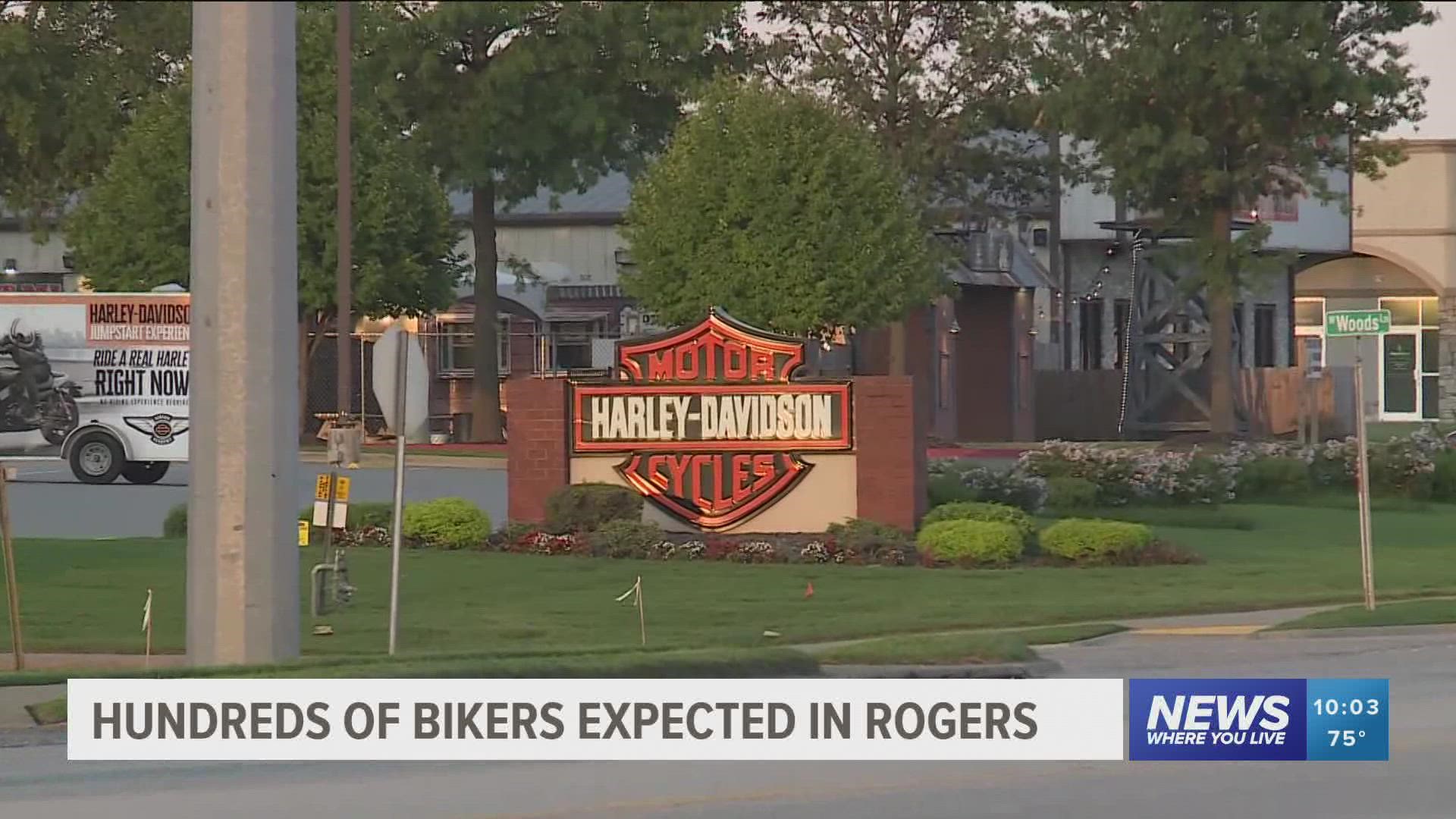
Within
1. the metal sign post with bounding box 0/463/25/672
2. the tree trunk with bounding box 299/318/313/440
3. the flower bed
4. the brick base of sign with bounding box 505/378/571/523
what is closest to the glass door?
the flower bed

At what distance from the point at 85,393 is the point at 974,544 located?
15963 millimetres

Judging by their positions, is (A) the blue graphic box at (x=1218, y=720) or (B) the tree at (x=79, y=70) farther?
(B) the tree at (x=79, y=70)

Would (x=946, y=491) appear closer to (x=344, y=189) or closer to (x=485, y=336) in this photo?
(x=344, y=189)

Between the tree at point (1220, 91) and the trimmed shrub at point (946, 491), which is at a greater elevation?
the tree at point (1220, 91)

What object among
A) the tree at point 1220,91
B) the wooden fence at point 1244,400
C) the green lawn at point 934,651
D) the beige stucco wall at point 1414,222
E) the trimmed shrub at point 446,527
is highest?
the beige stucco wall at point 1414,222

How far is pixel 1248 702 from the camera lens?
1027 centimetres

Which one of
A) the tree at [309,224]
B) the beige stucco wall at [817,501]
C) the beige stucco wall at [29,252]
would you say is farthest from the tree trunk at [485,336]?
the beige stucco wall at [817,501]

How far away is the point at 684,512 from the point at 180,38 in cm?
2451

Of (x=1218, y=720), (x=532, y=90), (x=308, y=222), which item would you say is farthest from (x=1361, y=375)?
(x=308, y=222)

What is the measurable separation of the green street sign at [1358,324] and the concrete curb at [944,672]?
5422mm

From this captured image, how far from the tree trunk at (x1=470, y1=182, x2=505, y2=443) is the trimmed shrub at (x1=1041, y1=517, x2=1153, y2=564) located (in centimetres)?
2640

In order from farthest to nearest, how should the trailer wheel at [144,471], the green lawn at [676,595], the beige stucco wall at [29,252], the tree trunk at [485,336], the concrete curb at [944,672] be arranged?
1. the beige stucco wall at [29,252]
2. the tree trunk at [485,336]
3. the trailer wheel at [144,471]
4. the green lawn at [676,595]
5. the concrete curb at [944,672]

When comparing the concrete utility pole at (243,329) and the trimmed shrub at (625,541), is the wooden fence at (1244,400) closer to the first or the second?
the trimmed shrub at (625,541)

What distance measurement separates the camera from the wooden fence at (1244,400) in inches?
2010
